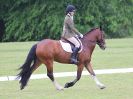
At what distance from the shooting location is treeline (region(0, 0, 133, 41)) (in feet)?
196

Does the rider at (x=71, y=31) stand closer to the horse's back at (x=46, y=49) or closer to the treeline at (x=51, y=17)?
the horse's back at (x=46, y=49)

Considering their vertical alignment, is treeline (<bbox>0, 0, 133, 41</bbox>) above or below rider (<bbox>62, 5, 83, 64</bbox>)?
below

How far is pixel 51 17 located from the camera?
60.0m

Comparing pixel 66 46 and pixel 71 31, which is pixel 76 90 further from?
pixel 71 31

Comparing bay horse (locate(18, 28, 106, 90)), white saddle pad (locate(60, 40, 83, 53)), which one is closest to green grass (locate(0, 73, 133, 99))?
bay horse (locate(18, 28, 106, 90))

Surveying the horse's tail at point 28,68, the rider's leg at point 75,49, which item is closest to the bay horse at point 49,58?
the horse's tail at point 28,68

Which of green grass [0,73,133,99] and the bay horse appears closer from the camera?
green grass [0,73,133,99]

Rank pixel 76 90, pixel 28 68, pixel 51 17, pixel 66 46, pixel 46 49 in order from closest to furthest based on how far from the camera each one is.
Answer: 1. pixel 76 90
2. pixel 46 49
3. pixel 28 68
4. pixel 66 46
5. pixel 51 17

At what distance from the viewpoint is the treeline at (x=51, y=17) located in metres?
59.7

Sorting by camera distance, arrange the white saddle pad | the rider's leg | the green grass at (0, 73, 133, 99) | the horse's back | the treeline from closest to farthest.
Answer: the green grass at (0, 73, 133, 99) → the horse's back → the rider's leg → the white saddle pad → the treeline

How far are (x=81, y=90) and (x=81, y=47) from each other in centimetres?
133

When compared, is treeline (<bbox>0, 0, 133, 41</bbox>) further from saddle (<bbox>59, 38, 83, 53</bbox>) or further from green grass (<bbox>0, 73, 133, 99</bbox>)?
saddle (<bbox>59, 38, 83, 53</bbox>)

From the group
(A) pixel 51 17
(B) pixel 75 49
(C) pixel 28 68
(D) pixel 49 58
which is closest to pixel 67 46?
(B) pixel 75 49

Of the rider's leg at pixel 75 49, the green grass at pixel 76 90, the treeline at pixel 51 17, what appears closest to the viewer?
the green grass at pixel 76 90
